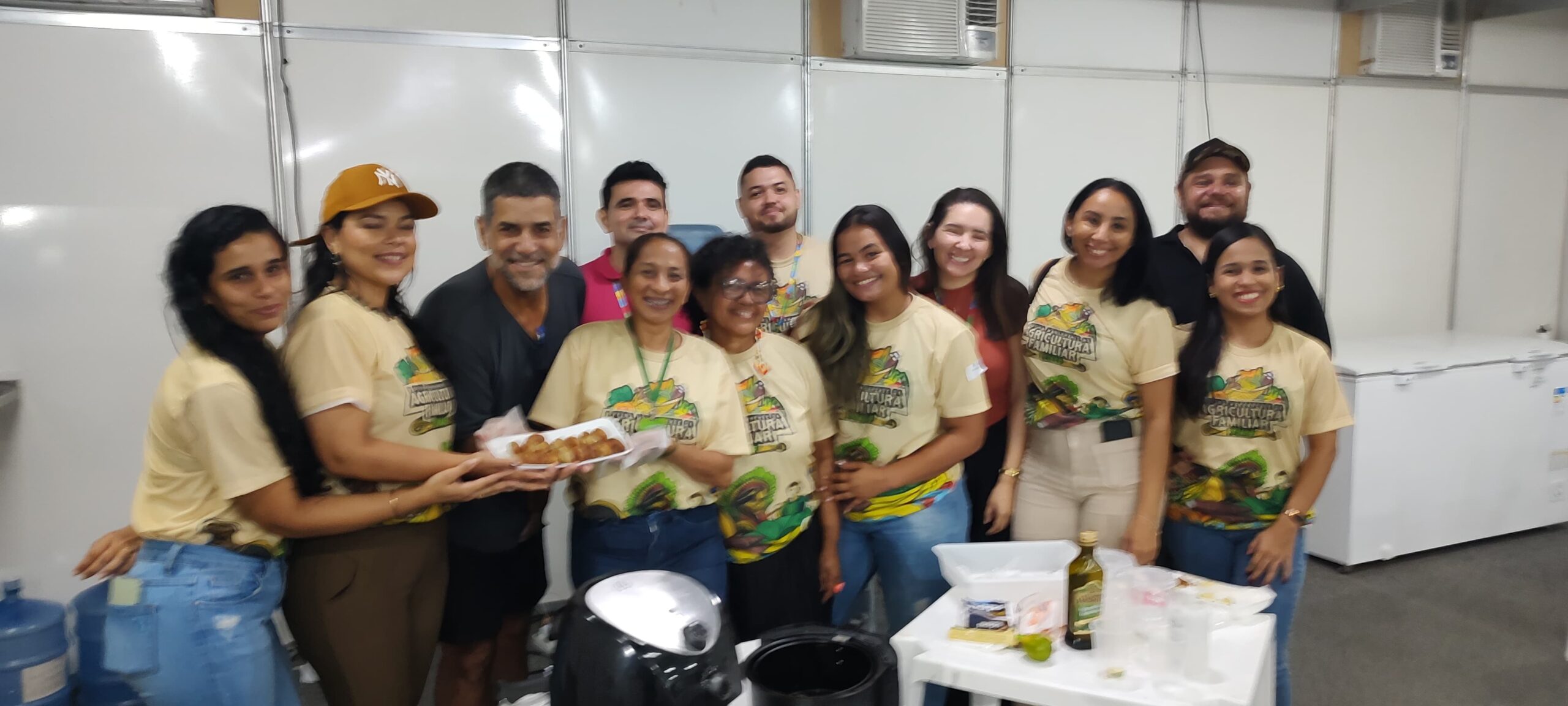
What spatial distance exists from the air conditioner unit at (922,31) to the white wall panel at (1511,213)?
316cm

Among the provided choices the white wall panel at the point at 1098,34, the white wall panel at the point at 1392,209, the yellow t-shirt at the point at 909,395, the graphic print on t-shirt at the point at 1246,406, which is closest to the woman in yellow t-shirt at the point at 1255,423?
the graphic print on t-shirt at the point at 1246,406

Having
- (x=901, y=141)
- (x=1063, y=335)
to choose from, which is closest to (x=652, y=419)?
(x=1063, y=335)

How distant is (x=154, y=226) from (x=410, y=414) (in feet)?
6.18

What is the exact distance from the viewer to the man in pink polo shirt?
2.30 meters

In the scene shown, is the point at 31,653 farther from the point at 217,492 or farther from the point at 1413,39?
the point at 1413,39

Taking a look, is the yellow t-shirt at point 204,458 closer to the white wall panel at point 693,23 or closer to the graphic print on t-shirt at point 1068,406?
the graphic print on t-shirt at point 1068,406

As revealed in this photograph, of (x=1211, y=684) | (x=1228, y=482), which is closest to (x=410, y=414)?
(x=1211, y=684)

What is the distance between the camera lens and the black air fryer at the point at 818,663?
4.06 ft

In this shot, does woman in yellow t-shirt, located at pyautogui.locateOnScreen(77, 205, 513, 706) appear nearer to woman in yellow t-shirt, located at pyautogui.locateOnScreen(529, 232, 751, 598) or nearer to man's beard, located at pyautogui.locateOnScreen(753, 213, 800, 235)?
woman in yellow t-shirt, located at pyautogui.locateOnScreen(529, 232, 751, 598)

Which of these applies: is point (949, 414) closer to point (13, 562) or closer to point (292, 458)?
point (292, 458)

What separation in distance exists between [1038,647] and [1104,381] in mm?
826

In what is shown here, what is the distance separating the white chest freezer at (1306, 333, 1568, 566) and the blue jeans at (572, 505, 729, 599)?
310 centimetres

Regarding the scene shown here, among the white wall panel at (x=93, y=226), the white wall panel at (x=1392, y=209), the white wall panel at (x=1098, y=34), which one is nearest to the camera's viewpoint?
the white wall panel at (x=93, y=226)

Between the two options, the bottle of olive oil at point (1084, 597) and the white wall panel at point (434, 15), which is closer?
the bottle of olive oil at point (1084, 597)
